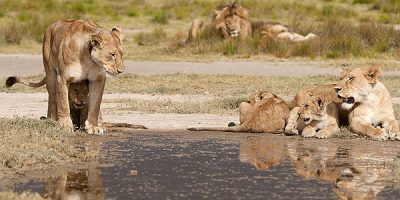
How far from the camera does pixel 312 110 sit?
11.9m

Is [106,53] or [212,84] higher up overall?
[106,53]

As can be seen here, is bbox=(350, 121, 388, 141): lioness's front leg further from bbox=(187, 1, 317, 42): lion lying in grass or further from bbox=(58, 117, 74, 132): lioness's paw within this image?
bbox=(187, 1, 317, 42): lion lying in grass

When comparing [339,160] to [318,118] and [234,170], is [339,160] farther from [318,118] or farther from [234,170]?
[318,118]

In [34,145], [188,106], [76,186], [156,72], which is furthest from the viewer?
[156,72]

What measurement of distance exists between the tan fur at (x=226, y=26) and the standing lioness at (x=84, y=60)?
12.5 metres

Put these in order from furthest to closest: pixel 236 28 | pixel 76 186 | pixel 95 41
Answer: pixel 236 28
pixel 95 41
pixel 76 186

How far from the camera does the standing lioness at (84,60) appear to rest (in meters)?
11.5

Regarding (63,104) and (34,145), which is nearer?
(34,145)

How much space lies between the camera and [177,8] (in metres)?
37.8

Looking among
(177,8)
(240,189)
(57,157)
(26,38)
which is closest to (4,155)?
(57,157)

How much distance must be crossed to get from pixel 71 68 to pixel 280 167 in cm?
289

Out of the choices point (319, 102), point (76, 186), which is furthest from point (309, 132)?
point (76, 186)

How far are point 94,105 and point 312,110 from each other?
7.76 feet

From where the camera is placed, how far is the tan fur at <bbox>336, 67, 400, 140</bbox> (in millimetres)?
11906
